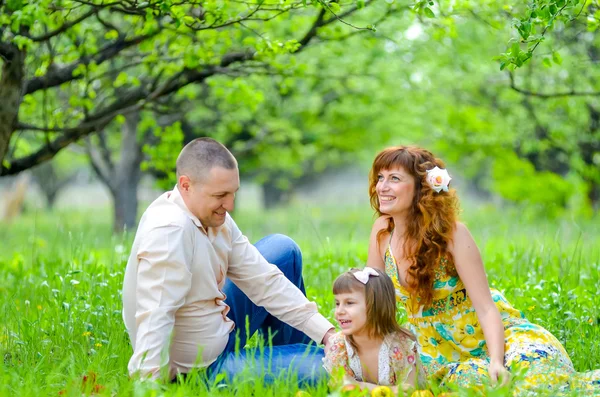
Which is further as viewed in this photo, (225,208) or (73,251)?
(73,251)

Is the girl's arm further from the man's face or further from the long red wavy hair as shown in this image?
the man's face

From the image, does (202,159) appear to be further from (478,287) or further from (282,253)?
(478,287)

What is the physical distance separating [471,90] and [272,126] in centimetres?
522

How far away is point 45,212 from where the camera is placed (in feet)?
90.5

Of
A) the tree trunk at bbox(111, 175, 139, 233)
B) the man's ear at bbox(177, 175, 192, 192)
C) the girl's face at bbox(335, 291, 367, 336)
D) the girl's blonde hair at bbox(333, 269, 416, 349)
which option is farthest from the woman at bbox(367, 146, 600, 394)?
the tree trunk at bbox(111, 175, 139, 233)

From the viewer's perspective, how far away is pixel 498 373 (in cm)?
336

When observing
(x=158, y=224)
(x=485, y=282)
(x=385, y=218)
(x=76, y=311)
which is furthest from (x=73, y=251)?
(x=485, y=282)

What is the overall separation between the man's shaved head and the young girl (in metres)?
0.79

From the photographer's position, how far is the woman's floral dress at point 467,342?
3410 mm

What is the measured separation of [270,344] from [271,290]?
57 centimetres

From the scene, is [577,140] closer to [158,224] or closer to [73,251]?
[73,251]

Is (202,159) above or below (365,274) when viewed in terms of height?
above

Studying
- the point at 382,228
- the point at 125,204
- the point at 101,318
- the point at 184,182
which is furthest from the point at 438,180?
the point at 125,204

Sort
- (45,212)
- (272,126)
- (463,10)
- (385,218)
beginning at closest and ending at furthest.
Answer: (385,218) → (463,10) → (272,126) → (45,212)
